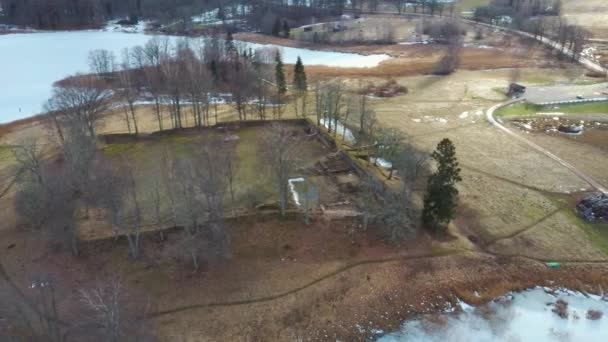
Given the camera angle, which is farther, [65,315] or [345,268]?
[345,268]

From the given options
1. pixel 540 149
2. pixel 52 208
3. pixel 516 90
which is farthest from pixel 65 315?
pixel 516 90

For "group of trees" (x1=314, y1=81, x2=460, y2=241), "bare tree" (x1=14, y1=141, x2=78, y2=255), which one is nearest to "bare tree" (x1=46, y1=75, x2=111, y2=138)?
"bare tree" (x1=14, y1=141, x2=78, y2=255)

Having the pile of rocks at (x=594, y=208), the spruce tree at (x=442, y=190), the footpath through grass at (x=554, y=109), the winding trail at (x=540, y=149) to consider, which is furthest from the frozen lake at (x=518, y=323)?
the footpath through grass at (x=554, y=109)

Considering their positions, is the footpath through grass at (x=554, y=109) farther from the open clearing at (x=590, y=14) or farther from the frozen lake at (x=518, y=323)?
the open clearing at (x=590, y=14)

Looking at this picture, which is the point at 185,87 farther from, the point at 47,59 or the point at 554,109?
the point at 47,59

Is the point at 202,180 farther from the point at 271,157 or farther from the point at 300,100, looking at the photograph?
the point at 300,100

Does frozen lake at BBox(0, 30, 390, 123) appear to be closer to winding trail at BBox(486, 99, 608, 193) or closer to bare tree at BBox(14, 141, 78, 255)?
winding trail at BBox(486, 99, 608, 193)

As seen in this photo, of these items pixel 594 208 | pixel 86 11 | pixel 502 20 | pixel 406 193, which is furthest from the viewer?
pixel 86 11

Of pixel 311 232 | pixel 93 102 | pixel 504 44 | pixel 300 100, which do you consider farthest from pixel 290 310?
pixel 504 44
